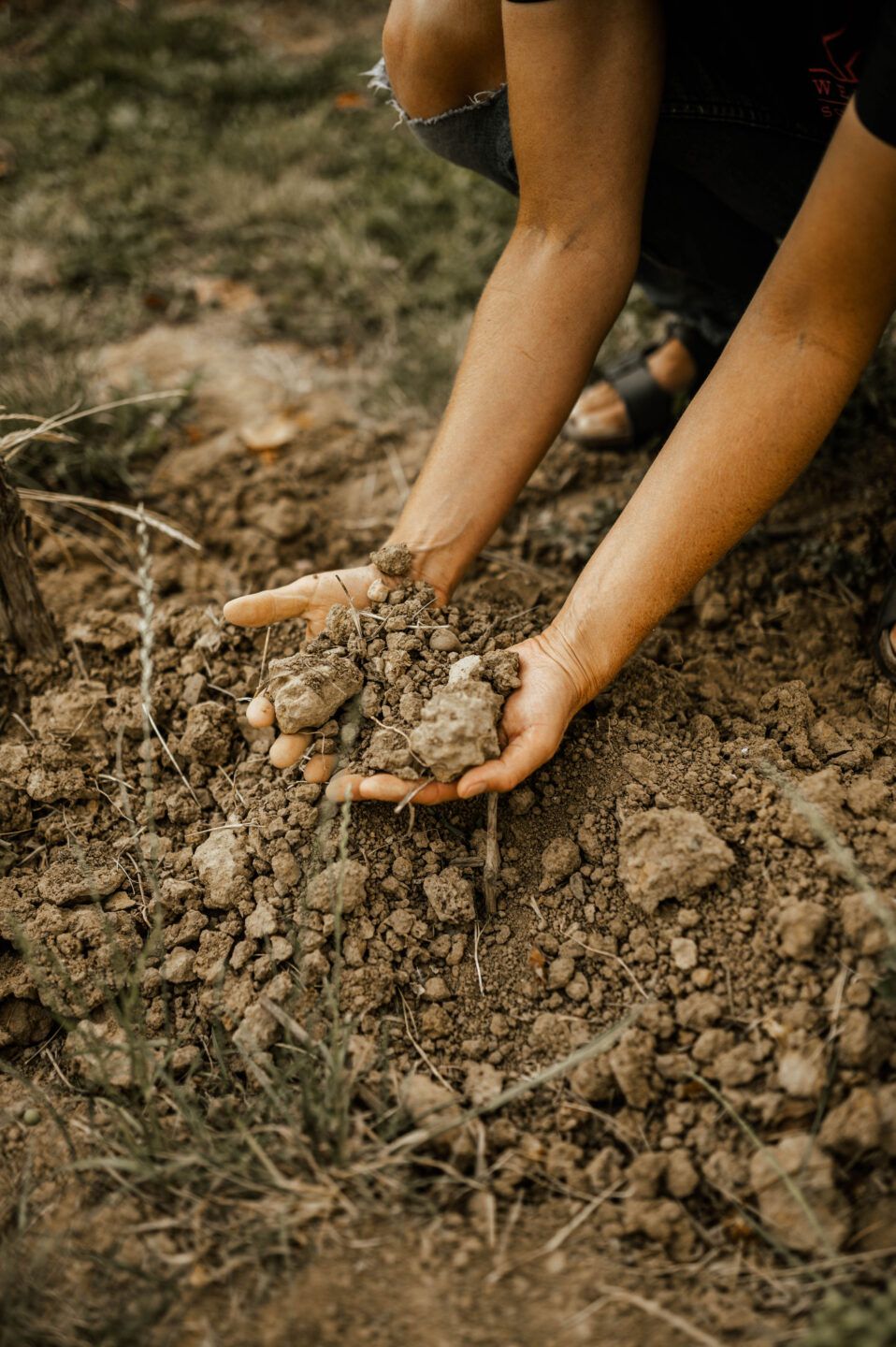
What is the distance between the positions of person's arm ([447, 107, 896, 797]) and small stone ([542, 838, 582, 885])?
0.18 m

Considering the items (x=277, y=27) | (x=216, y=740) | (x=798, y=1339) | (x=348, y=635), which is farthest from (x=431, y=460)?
(x=277, y=27)

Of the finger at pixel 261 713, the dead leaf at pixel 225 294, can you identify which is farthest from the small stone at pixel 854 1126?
the dead leaf at pixel 225 294

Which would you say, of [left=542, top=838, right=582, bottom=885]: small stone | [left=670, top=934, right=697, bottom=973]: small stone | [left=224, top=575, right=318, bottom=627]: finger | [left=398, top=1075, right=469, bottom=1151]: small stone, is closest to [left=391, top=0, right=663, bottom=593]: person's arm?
[left=224, top=575, right=318, bottom=627]: finger

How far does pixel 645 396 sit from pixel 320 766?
58.7 inches

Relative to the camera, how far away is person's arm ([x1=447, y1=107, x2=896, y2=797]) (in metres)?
1.25

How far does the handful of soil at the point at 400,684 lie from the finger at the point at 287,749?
0.08 feet

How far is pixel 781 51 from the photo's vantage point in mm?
1706

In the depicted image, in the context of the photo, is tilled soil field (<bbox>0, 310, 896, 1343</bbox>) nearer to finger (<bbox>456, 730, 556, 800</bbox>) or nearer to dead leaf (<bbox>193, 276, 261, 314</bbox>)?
finger (<bbox>456, 730, 556, 800</bbox>)

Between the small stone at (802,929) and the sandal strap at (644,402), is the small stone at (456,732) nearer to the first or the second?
the small stone at (802,929)

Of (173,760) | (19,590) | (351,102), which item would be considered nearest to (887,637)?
(173,760)

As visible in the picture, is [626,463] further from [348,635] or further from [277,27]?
[277,27]

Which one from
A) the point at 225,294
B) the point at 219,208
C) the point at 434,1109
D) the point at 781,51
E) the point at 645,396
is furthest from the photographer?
the point at 219,208

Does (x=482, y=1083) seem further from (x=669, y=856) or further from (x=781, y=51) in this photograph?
(x=781, y=51)

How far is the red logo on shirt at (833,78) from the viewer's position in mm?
1553
